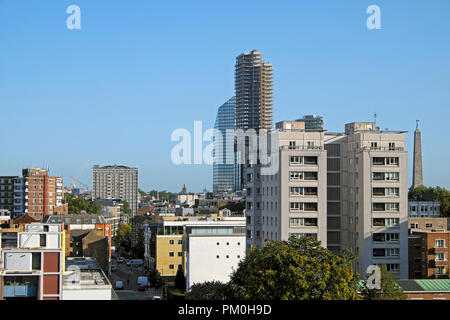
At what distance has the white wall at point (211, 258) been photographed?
48344 mm

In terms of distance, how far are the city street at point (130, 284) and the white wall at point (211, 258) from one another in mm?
4584

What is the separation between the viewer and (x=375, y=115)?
153ft

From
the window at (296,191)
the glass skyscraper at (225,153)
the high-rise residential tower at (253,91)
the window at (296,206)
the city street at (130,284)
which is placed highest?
the high-rise residential tower at (253,91)

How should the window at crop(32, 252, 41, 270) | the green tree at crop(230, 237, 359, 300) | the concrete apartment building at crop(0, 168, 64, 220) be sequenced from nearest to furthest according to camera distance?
the window at crop(32, 252, 41, 270)
the green tree at crop(230, 237, 359, 300)
the concrete apartment building at crop(0, 168, 64, 220)

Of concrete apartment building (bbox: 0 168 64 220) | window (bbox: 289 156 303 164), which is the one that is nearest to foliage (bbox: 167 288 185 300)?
window (bbox: 289 156 303 164)

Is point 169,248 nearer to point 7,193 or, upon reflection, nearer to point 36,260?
point 36,260

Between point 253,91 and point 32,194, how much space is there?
9895cm

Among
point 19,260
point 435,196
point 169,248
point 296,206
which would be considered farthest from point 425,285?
point 435,196

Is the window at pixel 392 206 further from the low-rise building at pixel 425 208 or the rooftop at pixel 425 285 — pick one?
the low-rise building at pixel 425 208

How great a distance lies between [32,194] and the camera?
9356 centimetres

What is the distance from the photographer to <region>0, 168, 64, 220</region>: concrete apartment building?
306 ft

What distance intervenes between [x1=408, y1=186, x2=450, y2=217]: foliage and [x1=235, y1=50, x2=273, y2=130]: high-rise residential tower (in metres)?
83.5

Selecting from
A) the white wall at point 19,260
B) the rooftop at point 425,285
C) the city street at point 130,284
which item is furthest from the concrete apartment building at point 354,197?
the white wall at point 19,260

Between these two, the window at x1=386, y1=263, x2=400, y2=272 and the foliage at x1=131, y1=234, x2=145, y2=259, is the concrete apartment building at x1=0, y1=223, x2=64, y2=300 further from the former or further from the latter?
the foliage at x1=131, y1=234, x2=145, y2=259
